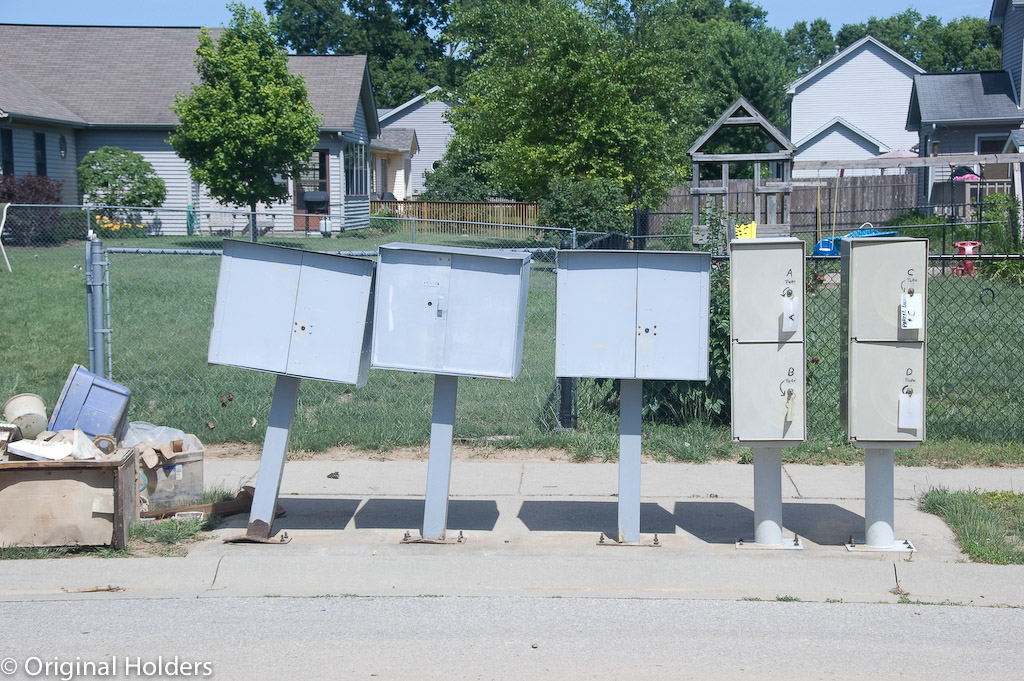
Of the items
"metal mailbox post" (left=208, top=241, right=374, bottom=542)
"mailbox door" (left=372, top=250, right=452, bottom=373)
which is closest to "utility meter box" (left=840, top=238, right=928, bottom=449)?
"mailbox door" (left=372, top=250, right=452, bottom=373)

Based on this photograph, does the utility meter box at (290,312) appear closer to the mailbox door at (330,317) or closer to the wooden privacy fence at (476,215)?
the mailbox door at (330,317)

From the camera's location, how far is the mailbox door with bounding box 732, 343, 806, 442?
5445 millimetres

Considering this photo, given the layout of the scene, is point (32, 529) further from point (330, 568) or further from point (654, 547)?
point (654, 547)

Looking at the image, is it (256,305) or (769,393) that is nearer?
(769,393)

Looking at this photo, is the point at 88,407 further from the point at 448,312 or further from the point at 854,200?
the point at 854,200

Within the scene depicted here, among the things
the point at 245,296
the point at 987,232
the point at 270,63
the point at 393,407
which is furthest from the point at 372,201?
the point at 245,296

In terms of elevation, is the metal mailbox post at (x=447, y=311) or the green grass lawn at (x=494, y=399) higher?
the metal mailbox post at (x=447, y=311)

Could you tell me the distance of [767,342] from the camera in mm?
5469

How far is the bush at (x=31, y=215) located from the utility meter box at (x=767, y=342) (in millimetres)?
20412

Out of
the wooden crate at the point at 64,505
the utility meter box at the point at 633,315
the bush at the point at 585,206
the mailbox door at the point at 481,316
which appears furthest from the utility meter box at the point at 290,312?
the bush at the point at 585,206

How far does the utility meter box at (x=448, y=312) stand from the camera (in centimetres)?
557

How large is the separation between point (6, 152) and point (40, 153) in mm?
1718

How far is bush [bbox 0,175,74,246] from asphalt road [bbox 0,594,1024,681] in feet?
64.6

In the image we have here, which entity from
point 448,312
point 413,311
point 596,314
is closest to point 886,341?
point 596,314
